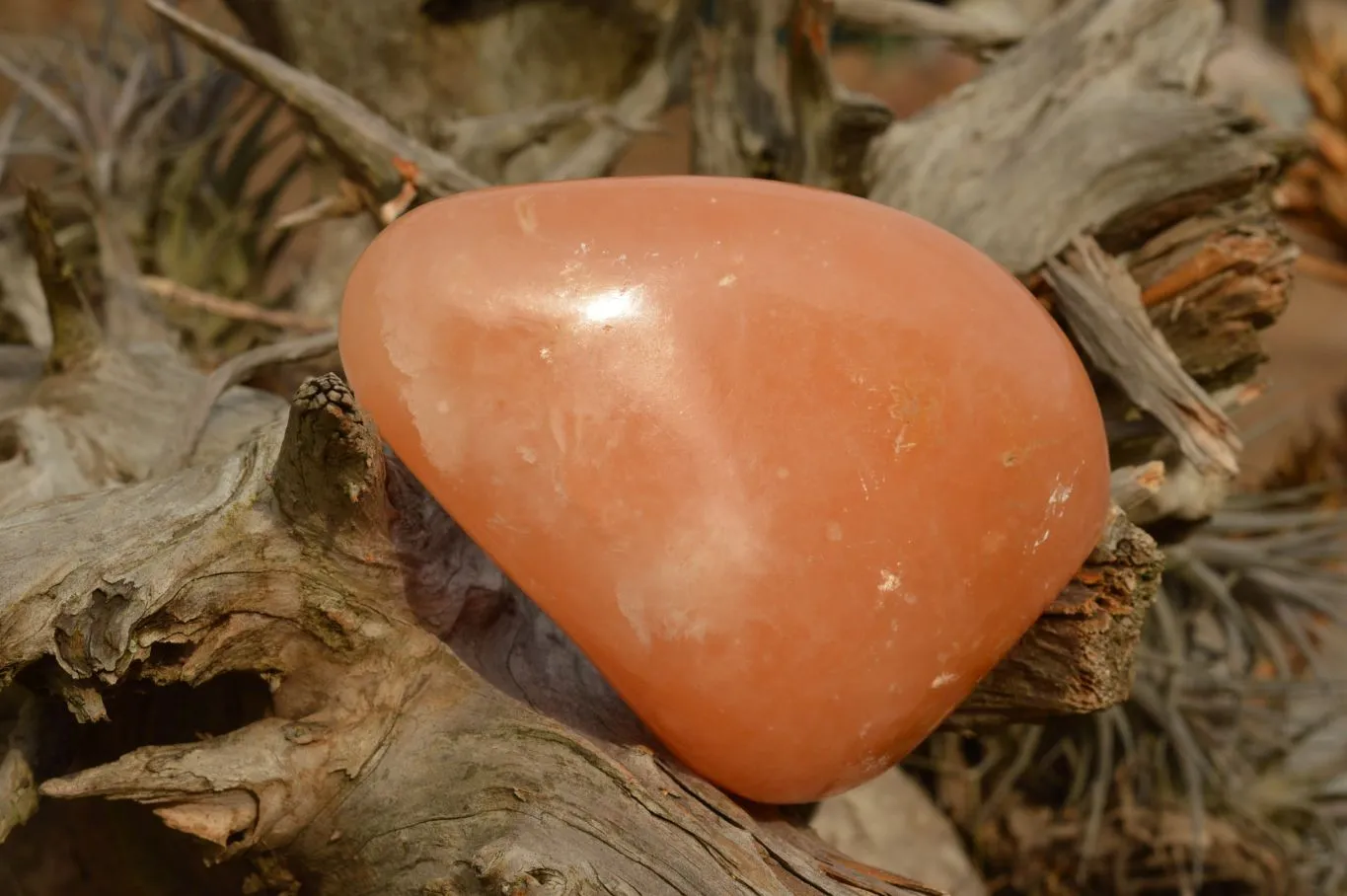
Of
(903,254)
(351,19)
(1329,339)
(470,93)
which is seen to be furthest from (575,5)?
(1329,339)

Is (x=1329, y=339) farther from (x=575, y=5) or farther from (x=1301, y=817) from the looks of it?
(x=575, y=5)

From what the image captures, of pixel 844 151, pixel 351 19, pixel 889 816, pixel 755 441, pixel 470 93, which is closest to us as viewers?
pixel 755 441

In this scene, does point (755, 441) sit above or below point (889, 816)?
above

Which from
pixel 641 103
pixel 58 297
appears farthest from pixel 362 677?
pixel 641 103

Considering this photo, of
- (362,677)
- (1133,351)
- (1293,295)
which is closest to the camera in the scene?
(362,677)

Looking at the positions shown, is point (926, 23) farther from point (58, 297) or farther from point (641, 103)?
point (58, 297)

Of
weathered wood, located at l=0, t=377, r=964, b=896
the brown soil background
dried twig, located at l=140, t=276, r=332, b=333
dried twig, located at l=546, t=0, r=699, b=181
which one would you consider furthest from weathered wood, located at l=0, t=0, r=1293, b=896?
dried twig, located at l=546, t=0, r=699, b=181
